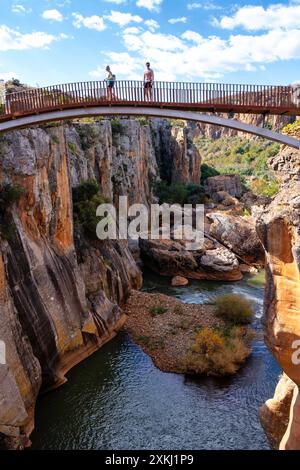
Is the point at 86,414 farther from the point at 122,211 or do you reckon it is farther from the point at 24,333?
the point at 122,211

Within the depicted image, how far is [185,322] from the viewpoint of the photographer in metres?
26.9

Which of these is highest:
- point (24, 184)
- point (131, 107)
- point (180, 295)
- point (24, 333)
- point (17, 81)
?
point (17, 81)

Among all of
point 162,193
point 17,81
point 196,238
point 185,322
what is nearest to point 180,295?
point 185,322

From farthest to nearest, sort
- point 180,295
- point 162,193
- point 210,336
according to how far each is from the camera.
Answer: point 162,193 → point 180,295 → point 210,336

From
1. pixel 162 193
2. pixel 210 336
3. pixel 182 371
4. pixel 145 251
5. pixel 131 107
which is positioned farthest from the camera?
pixel 162 193

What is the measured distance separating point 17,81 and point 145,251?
18.8 m

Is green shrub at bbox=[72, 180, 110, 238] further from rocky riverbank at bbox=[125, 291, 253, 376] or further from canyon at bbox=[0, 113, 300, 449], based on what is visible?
rocky riverbank at bbox=[125, 291, 253, 376]

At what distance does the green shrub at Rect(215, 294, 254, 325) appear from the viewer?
27484mm

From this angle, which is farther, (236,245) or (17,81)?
(236,245)

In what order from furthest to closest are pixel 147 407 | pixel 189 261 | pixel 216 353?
pixel 189 261 → pixel 216 353 → pixel 147 407

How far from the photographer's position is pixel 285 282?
427 inches

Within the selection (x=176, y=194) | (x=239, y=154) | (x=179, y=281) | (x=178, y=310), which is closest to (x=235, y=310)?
(x=178, y=310)

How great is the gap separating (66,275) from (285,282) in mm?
14055

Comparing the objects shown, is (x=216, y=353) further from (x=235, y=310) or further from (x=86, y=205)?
(x=86, y=205)
